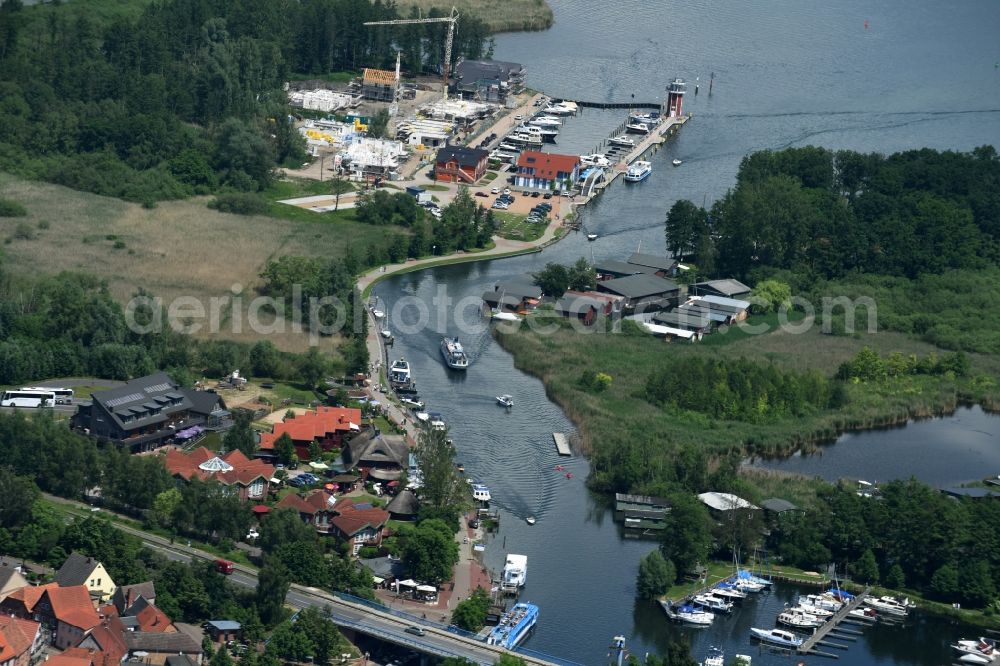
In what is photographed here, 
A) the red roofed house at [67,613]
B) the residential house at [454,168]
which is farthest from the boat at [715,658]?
the residential house at [454,168]

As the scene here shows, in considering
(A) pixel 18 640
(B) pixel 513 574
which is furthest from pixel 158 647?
(B) pixel 513 574

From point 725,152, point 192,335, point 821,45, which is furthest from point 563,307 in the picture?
point 821,45

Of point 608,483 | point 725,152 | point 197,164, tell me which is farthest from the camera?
point 725,152

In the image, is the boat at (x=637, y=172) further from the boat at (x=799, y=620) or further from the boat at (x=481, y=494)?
the boat at (x=799, y=620)

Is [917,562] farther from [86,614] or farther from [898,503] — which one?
[86,614]

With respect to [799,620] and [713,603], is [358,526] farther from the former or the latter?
[799,620]

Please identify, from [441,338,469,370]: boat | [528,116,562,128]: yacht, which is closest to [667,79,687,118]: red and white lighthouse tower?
[528,116,562,128]: yacht
